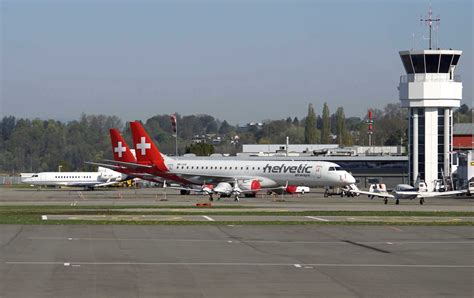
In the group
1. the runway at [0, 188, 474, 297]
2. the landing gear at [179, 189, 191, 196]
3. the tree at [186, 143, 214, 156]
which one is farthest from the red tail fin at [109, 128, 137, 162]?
the tree at [186, 143, 214, 156]

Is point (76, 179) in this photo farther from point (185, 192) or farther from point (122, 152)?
point (185, 192)

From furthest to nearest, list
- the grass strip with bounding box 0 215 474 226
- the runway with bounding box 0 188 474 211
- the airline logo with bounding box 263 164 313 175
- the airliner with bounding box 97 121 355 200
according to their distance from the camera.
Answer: the airline logo with bounding box 263 164 313 175 → the airliner with bounding box 97 121 355 200 → the runway with bounding box 0 188 474 211 → the grass strip with bounding box 0 215 474 226

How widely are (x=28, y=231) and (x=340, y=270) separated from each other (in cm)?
1716

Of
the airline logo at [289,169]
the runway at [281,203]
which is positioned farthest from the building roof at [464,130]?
the airline logo at [289,169]

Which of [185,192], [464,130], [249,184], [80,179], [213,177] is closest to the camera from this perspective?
[249,184]

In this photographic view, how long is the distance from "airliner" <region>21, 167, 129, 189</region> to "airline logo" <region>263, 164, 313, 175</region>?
40001mm

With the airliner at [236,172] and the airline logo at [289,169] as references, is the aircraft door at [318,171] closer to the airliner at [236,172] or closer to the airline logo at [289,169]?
the airliner at [236,172]

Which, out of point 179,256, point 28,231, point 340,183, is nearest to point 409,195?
point 340,183

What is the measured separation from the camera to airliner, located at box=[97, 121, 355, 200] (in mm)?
90438

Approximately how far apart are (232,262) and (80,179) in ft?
347

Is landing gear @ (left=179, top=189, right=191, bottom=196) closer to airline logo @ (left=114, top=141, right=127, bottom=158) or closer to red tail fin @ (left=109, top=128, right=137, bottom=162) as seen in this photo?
red tail fin @ (left=109, top=128, right=137, bottom=162)

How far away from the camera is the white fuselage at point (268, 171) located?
90.4 metres

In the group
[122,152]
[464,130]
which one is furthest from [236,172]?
[464,130]

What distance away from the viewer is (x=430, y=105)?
101 m
